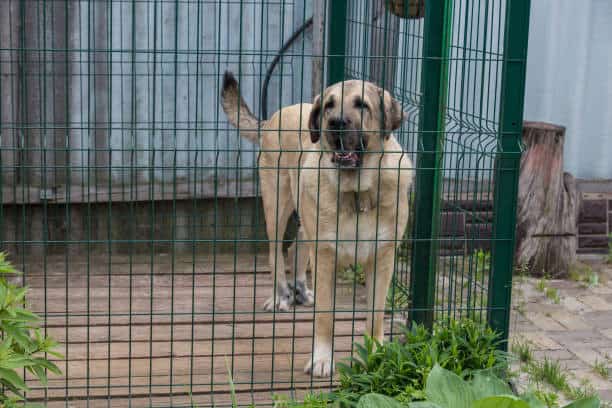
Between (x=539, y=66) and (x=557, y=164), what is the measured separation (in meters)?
1.01

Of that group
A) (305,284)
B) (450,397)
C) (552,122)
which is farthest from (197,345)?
(552,122)

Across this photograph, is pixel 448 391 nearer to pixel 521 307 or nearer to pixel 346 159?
pixel 346 159

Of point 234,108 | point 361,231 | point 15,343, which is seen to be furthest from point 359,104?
point 15,343

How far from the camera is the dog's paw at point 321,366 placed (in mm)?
4195

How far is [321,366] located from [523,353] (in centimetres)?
114

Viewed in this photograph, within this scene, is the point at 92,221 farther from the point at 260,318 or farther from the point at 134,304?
the point at 260,318

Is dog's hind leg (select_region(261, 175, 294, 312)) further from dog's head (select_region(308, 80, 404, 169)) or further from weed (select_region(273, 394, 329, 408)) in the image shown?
weed (select_region(273, 394, 329, 408))

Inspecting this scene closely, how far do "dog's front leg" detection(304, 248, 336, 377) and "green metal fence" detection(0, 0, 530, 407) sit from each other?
76mm

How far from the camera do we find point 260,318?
200 inches

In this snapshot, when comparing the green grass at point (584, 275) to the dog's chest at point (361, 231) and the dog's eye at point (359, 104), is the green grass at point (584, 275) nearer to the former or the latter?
the dog's chest at point (361, 231)

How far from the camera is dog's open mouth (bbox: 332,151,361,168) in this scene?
404 cm

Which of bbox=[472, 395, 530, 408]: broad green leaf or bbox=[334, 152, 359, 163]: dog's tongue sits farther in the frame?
bbox=[334, 152, 359, 163]: dog's tongue

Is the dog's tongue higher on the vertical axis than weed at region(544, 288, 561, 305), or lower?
higher

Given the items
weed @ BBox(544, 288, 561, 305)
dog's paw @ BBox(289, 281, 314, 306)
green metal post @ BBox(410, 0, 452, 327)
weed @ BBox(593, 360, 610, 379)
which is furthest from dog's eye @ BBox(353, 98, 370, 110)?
weed @ BBox(544, 288, 561, 305)
